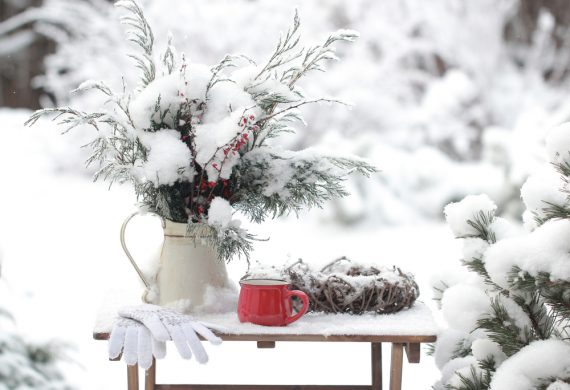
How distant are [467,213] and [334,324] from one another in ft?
1.05

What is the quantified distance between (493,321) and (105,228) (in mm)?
3706

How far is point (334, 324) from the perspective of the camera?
4.66 feet

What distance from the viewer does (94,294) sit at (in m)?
A: 3.64

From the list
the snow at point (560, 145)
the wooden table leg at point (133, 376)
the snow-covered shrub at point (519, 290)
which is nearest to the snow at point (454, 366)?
the snow-covered shrub at point (519, 290)

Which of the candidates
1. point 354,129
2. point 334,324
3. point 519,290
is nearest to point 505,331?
point 519,290

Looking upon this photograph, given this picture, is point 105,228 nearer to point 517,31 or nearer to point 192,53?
point 192,53

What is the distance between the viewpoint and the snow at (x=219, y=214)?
1402mm

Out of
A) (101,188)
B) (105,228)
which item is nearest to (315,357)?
(105,228)

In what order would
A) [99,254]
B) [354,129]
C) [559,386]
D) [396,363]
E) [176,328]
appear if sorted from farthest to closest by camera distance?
[354,129] < [99,254] < [396,363] < [176,328] < [559,386]

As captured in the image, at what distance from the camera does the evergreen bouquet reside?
1.41m

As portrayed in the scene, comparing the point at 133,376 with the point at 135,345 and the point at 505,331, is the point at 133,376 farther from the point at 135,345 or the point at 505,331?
the point at 505,331

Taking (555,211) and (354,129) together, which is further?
(354,129)

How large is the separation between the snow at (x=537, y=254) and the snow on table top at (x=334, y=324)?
0.24 meters

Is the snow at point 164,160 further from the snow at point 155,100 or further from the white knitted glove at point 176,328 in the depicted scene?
the white knitted glove at point 176,328
